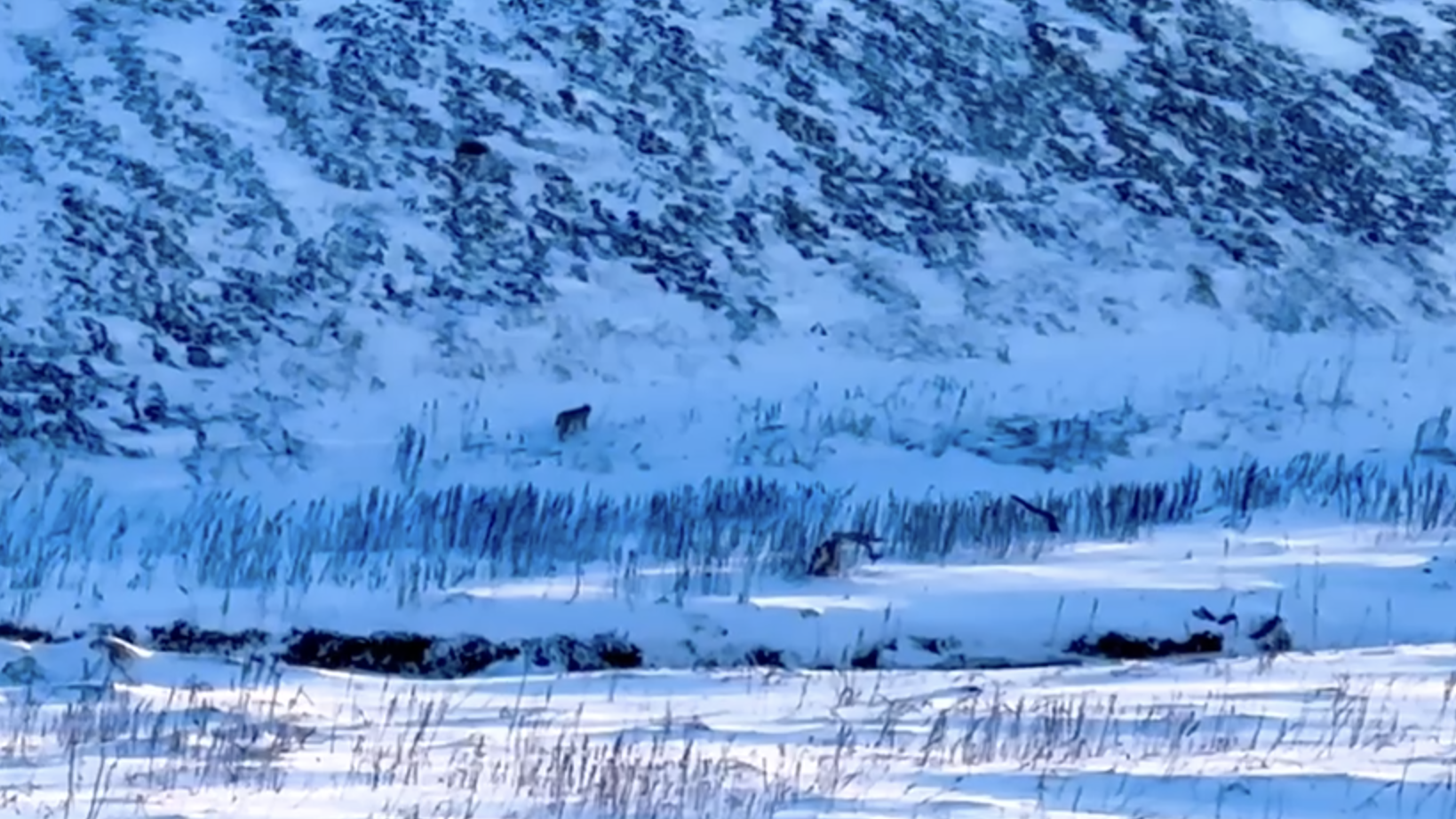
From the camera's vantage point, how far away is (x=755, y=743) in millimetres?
6059

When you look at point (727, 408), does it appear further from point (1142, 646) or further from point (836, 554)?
point (1142, 646)

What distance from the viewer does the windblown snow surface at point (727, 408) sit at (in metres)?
6.09

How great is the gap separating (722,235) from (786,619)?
956cm

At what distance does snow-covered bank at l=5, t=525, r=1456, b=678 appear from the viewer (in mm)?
8492

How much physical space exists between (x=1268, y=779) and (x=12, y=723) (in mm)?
3183

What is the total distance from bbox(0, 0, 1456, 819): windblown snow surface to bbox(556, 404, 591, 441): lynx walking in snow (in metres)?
0.13

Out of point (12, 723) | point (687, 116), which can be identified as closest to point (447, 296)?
point (687, 116)

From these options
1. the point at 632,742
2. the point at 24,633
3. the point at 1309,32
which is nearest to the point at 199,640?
the point at 24,633

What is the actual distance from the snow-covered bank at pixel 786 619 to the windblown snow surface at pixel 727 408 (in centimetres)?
3

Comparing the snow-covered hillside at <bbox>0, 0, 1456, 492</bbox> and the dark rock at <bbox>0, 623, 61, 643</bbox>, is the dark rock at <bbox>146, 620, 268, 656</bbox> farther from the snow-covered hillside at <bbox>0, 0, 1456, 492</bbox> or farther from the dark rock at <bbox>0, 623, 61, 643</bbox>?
the snow-covered hillside at <bbox>0, 0, 1456, 492</bbox>

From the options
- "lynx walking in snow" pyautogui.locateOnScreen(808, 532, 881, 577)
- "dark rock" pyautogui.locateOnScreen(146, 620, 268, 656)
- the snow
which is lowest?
the snow

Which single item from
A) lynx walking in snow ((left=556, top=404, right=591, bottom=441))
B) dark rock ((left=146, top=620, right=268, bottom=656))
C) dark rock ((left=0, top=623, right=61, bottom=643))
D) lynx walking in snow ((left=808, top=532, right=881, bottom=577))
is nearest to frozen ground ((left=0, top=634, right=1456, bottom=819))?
dark rock ((left=146, top=620, right=268, bottom=656))

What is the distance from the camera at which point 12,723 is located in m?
6.12

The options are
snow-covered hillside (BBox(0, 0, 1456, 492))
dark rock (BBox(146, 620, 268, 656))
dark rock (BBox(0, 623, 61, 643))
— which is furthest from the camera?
snow-covered hillside (BBox(0, 0, 1456, 492))
